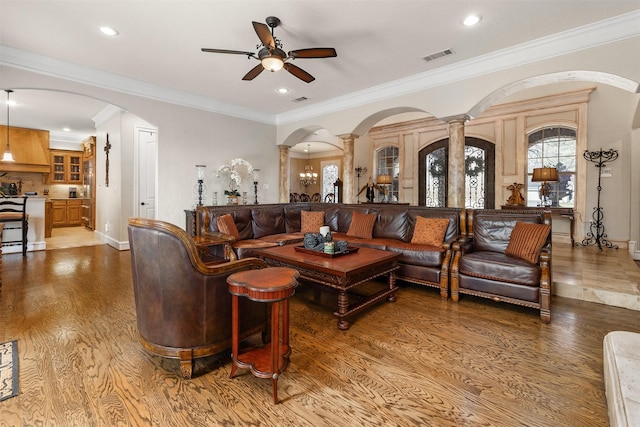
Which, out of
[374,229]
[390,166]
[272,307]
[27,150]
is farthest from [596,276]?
[27,150]

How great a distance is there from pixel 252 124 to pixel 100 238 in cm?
468

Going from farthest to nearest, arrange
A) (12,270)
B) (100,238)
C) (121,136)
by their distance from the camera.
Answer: (100,238), (121,136), (12,270)

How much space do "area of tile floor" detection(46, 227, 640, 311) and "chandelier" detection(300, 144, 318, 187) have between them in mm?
8646

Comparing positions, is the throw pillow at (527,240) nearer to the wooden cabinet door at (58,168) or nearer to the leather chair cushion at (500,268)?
the leather chair cushion at (500,268)

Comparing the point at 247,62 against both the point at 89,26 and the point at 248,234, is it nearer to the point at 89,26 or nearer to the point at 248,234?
the point at 89,26

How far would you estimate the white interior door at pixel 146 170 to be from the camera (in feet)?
21.4

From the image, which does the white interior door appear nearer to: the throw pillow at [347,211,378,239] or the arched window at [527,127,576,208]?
the throw pillow at [347,211,378,239]

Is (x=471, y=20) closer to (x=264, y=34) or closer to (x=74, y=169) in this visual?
(x=264, y=34)

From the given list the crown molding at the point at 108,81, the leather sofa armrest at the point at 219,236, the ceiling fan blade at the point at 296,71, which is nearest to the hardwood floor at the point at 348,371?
the leather sofa armrest at the point at 219,236

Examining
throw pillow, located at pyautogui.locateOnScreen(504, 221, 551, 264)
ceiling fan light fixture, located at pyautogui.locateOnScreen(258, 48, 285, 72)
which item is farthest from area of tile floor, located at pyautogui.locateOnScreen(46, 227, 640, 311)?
ceiling fan light fixture, located at pyautogui.locateOnScreen(258, 48, 285, 72)

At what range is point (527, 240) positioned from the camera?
3260 millimetres

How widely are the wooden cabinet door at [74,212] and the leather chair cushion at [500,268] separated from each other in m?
11.6

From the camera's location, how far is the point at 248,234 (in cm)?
497

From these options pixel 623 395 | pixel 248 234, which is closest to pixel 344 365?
pixel 623 395
